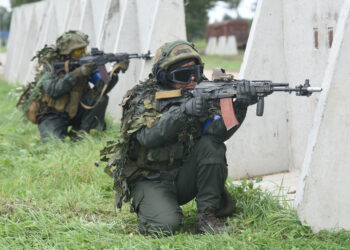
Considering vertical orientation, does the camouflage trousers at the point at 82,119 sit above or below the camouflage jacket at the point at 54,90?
below

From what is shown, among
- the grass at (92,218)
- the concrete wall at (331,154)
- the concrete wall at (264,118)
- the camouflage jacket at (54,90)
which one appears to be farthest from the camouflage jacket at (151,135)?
the camouflage jacket at (54,90)

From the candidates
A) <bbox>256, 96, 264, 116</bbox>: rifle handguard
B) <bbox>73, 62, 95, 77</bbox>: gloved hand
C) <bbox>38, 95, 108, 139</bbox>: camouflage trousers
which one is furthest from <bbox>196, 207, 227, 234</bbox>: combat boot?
<bbox>38, 95, 108, 139</bbox>: camouflage trousers

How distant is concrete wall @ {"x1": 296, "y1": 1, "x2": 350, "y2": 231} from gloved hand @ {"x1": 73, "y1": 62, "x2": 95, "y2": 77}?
13.3 feet

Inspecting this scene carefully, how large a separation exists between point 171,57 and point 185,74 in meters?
0.16

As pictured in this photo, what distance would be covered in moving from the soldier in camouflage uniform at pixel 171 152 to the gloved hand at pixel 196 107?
0.01 meters

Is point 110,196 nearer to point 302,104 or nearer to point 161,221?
point 161,221

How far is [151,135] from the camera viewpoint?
3.68m

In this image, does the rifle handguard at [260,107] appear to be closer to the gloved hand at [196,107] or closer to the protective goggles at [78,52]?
the gloved hand at [196,107]

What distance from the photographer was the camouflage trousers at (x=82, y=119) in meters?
7.36

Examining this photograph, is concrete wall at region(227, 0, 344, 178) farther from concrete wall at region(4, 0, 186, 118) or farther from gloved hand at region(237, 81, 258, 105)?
concrete wall at region(4, 0, 186, 118)

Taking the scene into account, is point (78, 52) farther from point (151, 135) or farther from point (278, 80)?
point (151, 135)

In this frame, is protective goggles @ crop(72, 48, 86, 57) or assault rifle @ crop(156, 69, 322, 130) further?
protective goggles @ crop(72, 48, 86, 57)

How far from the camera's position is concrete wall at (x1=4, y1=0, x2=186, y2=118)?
6.96 m

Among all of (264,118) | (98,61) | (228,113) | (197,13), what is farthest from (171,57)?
(197,13)
